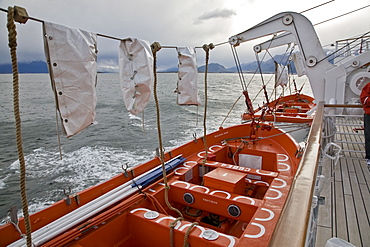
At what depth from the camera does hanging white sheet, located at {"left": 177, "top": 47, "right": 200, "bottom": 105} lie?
141 inches

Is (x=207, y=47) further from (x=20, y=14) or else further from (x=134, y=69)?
(x=20, y=14)

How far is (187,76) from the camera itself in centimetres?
365

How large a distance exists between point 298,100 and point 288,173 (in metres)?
11.4

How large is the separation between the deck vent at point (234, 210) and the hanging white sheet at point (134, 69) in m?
1.53

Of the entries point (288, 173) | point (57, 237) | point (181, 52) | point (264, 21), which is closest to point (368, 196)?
point (288, 173)

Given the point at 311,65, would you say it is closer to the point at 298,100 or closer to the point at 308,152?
the point at 308,152

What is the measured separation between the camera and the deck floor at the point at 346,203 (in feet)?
6.92

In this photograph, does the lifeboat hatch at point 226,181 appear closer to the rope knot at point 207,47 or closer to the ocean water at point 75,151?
the ocean water at point 75,151

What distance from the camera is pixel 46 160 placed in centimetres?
787

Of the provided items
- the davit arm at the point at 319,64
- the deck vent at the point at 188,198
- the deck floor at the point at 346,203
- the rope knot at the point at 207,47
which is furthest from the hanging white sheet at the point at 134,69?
the davit arm at the point at 319,64

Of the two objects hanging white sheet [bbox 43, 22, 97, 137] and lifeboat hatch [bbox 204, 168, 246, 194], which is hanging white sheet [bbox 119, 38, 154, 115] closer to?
hanging white sheet [bbox 43, 22, 97, 137]

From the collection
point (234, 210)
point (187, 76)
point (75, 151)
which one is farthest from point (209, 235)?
point (75, 151)

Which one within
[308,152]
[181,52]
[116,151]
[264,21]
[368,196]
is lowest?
[116,151]

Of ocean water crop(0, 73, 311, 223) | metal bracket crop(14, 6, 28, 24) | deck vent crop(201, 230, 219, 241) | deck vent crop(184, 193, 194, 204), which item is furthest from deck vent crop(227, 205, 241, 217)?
metal bracket crop(14, 6, 28, 24)
